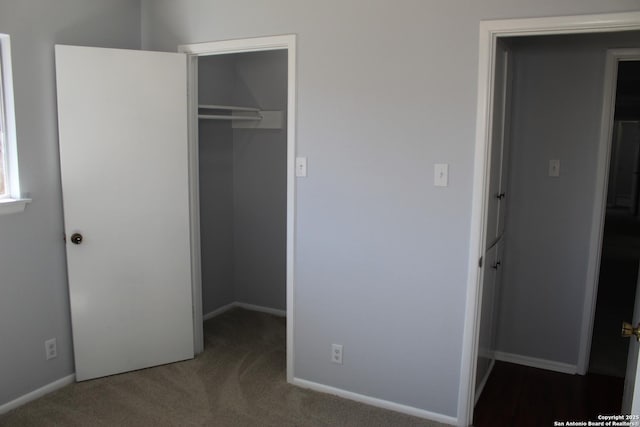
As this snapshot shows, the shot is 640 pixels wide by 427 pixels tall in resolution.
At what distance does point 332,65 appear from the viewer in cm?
276

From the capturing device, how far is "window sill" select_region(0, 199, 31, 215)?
2581 millimetres

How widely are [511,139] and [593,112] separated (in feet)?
1.62

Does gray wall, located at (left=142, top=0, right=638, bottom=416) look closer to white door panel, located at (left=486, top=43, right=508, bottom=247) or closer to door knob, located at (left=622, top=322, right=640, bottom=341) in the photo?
white door panel, located at (left=486, top=43, right=508, bottom=247)

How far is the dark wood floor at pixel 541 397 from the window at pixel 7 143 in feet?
9.01

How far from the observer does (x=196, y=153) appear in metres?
3.35

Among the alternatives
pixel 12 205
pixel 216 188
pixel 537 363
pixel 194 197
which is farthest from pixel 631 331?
pixel 216 188

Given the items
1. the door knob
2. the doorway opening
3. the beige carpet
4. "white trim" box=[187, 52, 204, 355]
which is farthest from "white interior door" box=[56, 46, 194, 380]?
the doorway opening

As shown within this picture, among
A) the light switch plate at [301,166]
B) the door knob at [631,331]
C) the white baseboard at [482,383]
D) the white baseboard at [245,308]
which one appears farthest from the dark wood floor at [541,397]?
the white baseboard at [245,308]

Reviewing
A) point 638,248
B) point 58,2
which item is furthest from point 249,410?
point 638,248

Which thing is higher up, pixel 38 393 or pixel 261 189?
pixel 261 189

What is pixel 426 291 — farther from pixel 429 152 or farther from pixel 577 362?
pixel 577 362

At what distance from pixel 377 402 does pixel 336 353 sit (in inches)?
13.9

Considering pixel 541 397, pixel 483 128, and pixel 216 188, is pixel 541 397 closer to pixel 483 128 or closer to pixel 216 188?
pixel 483 128

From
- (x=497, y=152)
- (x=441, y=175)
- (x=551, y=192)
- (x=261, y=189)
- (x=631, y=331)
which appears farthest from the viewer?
(x=261, y=189)
